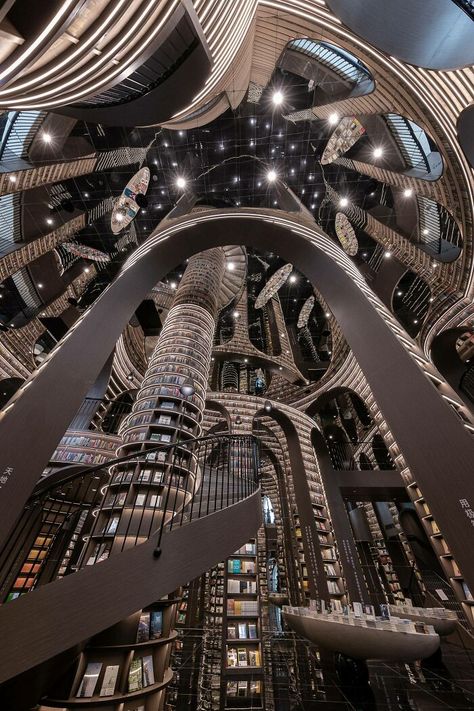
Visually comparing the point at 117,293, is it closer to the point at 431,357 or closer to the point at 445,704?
the point at 445,704

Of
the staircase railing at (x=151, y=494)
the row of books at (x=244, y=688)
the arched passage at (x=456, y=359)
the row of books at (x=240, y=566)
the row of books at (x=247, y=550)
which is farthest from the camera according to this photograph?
the arched passage at (x=456, y=359)

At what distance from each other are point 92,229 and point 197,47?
915 cm

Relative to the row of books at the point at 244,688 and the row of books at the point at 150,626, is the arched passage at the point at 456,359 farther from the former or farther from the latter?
the row of books at the point at 150,626

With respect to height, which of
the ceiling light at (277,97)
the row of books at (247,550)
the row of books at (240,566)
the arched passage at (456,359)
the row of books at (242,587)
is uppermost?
the ceiling light at (277,97)

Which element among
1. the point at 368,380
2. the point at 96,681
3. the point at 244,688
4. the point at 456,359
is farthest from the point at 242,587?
the point at 456,359

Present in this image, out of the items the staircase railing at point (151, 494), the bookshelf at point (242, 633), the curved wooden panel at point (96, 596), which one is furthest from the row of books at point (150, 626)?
the bookshelf at point (242, 633)

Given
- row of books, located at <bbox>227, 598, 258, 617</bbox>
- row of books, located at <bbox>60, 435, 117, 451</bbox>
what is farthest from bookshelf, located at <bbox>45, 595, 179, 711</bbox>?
row of books, located at <bbox>60, 435, 117, 451</bbox>

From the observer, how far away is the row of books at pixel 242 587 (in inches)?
219

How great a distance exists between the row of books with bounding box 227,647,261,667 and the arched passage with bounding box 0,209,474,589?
423 centimetres

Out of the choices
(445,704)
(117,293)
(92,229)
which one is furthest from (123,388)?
(445,704)

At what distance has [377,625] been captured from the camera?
12.3 ft

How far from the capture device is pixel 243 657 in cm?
477

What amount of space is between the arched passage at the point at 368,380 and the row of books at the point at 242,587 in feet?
14.4

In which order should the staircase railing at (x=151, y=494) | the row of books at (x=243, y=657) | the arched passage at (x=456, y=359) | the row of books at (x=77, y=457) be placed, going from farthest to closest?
the arched passage at (x=456, y=359) < the row of books at (x=77, y=457) < the row of books at (x=243, y=657) < the staircase railing at (x=151, y=494)
